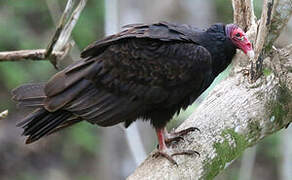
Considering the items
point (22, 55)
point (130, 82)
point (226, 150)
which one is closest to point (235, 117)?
point (226, 150)

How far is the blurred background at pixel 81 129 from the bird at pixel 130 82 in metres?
2.84

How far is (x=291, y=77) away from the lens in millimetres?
3633

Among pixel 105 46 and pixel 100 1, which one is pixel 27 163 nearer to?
pixel 100 1

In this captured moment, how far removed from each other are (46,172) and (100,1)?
275 centimetres

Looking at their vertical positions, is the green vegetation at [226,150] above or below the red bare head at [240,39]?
below

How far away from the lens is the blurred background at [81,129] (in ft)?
21.2

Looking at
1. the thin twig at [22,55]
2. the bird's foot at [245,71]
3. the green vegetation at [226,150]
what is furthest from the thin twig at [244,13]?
the thin twig at [22,55]

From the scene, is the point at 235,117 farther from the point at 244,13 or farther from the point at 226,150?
the point at 244,13

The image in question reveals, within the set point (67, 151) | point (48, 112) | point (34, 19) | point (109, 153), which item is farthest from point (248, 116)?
point (34, 19)

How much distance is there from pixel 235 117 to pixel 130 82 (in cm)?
75

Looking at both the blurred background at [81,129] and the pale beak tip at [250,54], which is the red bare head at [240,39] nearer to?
the pale beak tip at [250,54]

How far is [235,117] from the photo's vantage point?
3.41m

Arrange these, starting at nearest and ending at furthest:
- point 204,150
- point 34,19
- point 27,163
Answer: point 204,150 → point 27,163 → point 34,19

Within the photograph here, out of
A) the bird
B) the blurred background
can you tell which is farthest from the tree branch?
the blurred background
